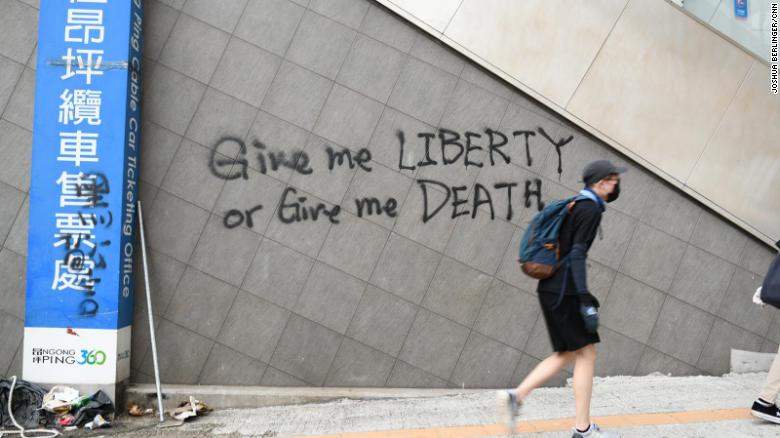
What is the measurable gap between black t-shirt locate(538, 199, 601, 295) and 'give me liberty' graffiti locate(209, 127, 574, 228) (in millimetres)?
2530

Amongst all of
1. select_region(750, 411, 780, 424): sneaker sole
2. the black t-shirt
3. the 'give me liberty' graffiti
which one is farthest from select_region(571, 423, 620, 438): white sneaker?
the 'give me liberty' graffiti

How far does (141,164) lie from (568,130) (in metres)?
4.01

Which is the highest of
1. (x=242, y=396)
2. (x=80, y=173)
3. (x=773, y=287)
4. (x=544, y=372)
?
(x=773, y=287)

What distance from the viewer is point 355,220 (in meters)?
6.63

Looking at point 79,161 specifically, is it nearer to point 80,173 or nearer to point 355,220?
point 80,173

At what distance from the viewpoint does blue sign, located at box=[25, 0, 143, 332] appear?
6160mm

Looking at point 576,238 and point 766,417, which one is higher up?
point 576,238

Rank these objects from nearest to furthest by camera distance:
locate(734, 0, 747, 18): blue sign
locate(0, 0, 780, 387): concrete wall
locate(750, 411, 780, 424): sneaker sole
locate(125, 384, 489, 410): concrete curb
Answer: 1. locate(750, 411, 780, 424): sneaker sole
2. locate(125, 384, 489, 410): concrete curb
3. locate(0, 0, 780, 387): concrete wall
4. locate(734, 0, 747, 18): blue sign

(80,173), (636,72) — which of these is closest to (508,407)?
(636,72)

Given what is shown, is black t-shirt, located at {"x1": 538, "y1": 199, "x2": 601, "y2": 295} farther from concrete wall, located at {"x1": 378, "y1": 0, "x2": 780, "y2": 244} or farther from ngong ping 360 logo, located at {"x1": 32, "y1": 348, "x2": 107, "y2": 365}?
ngong ping 360 logo, located at {"x1": 32, "y1": 348, "x2": 107, "y2": 365}

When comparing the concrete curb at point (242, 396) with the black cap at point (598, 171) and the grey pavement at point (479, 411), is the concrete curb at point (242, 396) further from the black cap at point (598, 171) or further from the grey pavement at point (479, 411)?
the black cap at point (598, 171)

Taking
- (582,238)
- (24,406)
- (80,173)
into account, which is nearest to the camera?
(582,238)

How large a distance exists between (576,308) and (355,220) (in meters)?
2.94

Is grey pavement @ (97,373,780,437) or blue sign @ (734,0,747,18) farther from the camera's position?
blue sign @ (734,0,747,18)
